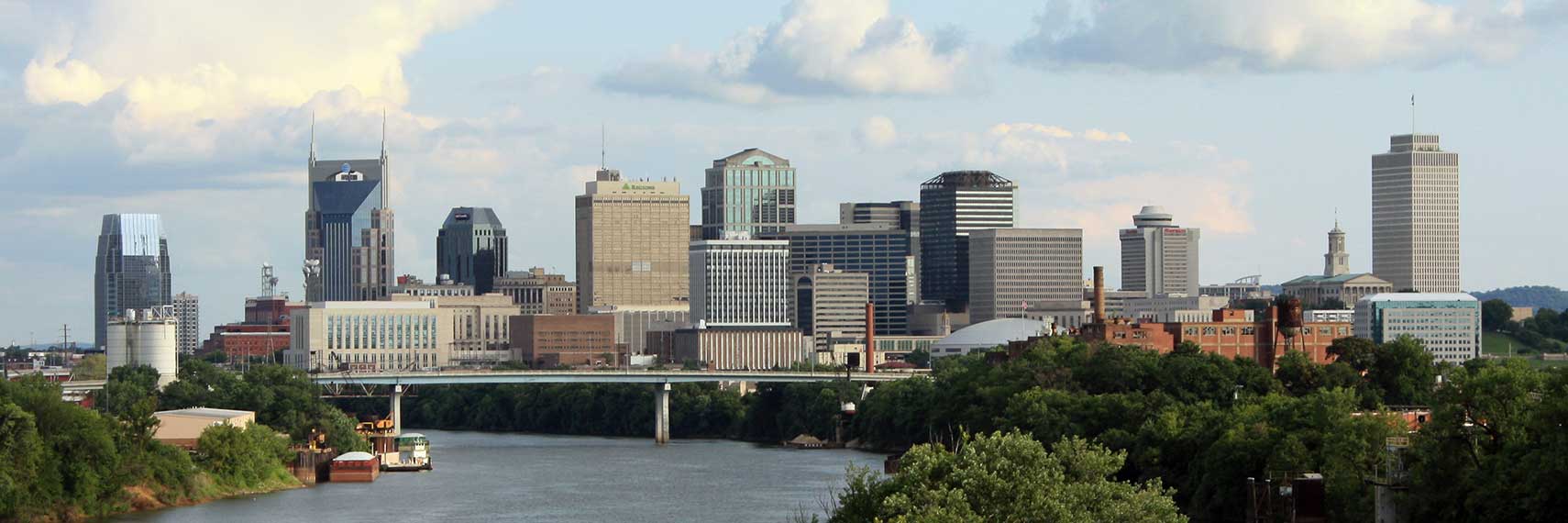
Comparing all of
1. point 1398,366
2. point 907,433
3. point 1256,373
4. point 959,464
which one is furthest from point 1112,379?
point 959,464

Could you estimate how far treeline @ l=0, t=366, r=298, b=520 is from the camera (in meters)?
101

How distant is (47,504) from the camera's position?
103250 mm

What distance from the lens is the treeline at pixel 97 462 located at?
101125 millimetres

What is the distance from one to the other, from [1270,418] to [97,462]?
157 ft

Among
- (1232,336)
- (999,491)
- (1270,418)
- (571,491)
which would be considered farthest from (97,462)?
(1232,336)

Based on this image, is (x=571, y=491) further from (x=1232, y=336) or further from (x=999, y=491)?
(x=999, y=491)

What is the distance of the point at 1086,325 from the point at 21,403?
285 feet

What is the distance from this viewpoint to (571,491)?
12750 cm

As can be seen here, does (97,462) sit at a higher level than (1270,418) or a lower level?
lower

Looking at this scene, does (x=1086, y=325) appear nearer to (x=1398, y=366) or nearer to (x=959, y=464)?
(x=1398, y=366)

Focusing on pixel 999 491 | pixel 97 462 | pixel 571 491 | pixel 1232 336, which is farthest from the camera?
pixel 1232 336

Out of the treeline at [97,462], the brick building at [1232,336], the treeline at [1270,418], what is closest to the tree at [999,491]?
the treeline at [1270,418]

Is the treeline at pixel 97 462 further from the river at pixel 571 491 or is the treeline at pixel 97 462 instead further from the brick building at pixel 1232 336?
the brick building at pixel 1232 336

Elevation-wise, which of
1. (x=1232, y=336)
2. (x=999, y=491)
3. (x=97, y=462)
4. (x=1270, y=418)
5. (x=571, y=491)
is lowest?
(x=571, y=491)
